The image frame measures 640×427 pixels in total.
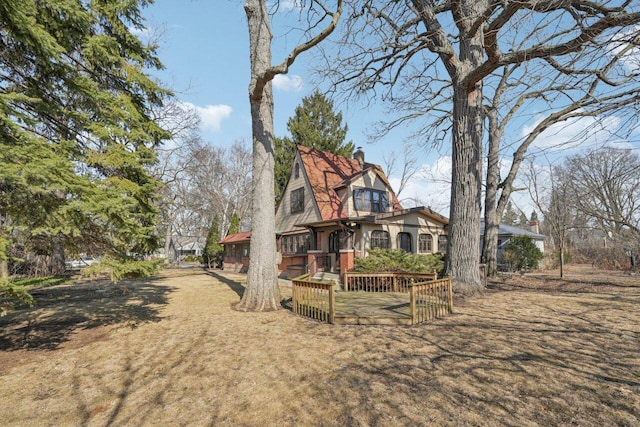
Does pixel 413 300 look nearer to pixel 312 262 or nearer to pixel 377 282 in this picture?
pixel 377 282

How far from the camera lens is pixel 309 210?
18406 millimetres

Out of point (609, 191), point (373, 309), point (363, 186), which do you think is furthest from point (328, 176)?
point (609, 191)

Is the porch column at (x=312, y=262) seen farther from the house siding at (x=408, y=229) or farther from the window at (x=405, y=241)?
the window at (x=405, y=241)

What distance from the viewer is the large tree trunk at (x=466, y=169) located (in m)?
10.0

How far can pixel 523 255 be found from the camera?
20.8 metres

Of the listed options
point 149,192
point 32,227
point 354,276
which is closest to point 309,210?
point 354,276

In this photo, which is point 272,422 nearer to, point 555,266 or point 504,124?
point 504,124

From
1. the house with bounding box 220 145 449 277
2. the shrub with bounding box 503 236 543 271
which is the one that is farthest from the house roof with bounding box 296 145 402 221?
the shrub with bounding box 503 236 543 271

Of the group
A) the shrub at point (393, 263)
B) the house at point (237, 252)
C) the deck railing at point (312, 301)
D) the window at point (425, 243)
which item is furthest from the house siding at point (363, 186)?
the house at point (237, 252)

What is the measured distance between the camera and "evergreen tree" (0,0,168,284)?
14.0 ft

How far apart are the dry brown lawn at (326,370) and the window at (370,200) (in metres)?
10.9

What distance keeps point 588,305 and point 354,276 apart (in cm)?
723

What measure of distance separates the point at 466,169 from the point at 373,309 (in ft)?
19.6

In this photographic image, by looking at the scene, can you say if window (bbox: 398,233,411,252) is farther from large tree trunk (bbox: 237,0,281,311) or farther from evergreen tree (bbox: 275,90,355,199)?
evergreen tree (bbox: 275,90,355,199)
